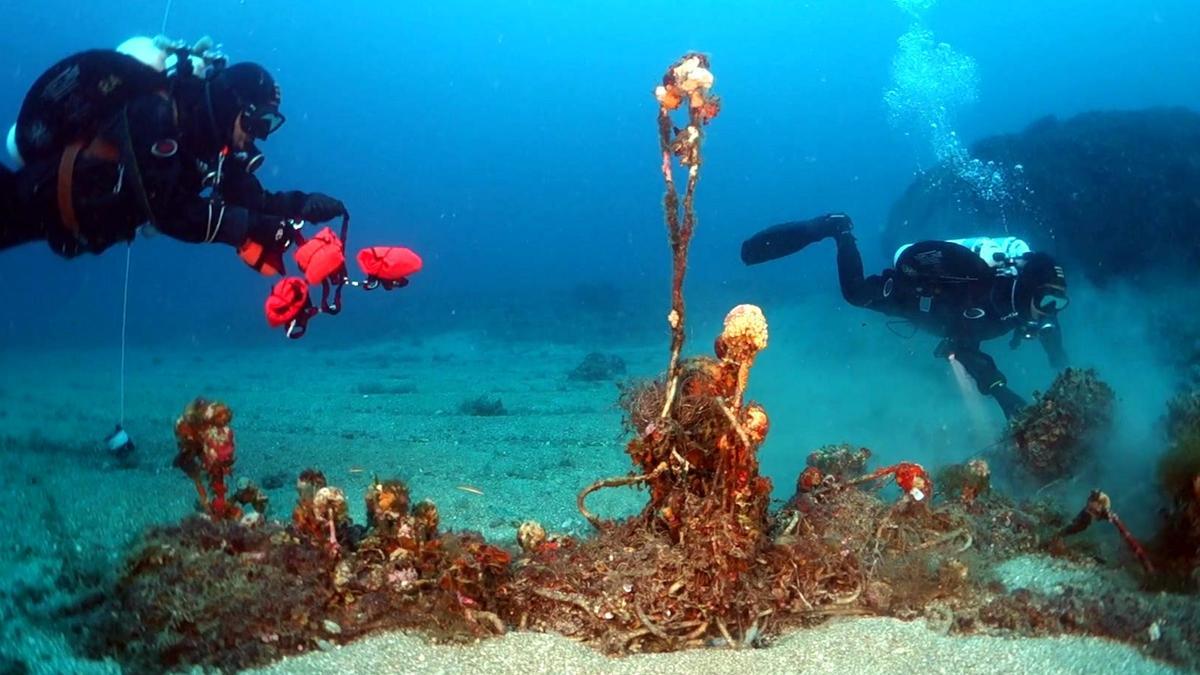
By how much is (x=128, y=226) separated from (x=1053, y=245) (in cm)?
2069

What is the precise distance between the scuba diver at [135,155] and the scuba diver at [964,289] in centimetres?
685

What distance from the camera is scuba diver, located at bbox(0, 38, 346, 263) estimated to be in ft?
18.1

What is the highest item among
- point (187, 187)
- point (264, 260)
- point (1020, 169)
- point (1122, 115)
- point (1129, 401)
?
point (1122, 115)

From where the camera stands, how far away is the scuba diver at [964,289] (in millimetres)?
8828

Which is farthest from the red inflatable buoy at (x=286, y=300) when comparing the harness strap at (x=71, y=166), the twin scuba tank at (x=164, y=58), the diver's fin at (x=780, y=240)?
the diver's fin at (x=780, y=240)

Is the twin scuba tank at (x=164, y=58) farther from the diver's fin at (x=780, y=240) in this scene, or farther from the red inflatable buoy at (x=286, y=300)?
the diver's fin at (x=780, y=240)

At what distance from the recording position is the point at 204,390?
1617 cm

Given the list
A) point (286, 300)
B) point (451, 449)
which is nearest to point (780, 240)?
point (451, 449)

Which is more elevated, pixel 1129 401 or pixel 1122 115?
pixel 1122 115

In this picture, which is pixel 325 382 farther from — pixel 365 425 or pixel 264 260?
pixel 264 260

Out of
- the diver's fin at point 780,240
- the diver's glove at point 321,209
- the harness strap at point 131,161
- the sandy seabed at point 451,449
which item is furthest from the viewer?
the diver's fin at point 780,240

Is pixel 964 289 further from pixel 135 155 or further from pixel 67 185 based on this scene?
pixel 67 185

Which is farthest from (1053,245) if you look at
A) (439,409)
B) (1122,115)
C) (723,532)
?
(723,532)

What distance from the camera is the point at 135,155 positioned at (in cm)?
550
